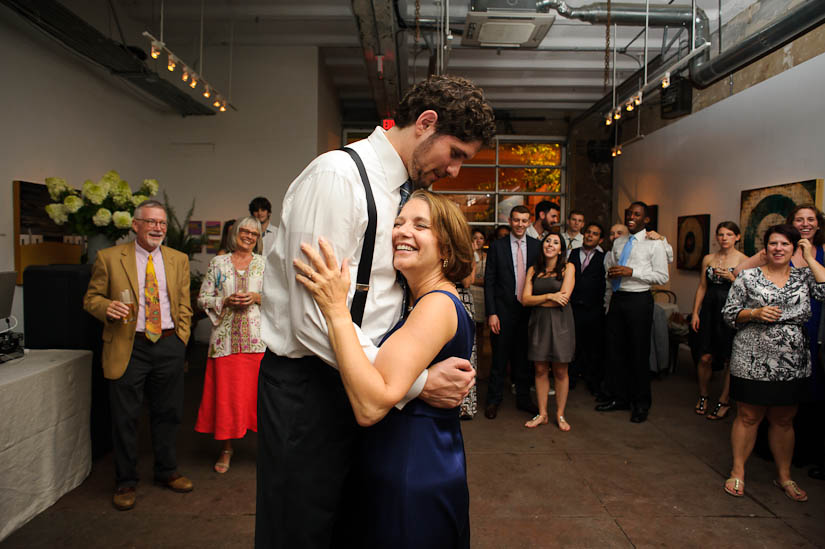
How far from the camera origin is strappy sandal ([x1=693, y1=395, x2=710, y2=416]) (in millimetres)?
4664

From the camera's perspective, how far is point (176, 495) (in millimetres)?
3029

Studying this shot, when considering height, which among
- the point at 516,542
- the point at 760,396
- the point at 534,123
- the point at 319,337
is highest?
the point at 534,123

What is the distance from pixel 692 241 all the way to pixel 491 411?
15.3 ft

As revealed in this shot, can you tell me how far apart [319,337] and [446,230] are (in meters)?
0.47

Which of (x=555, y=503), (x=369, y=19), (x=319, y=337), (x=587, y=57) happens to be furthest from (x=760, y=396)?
(x=587, y=57)

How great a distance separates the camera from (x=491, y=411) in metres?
4.53

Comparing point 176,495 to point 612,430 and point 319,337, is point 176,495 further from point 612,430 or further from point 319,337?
point 612,430

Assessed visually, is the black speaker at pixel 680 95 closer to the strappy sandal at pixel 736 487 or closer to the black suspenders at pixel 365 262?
the strappy sandal at pixel 736 487

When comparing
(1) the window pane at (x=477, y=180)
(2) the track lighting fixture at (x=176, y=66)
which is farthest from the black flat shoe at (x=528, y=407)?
(1) the window pane at (x=477, y=180)

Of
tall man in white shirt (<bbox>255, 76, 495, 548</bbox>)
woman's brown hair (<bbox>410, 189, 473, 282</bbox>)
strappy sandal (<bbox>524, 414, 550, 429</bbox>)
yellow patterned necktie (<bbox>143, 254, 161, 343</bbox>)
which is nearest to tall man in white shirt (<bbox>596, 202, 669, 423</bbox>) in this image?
strappy sandal (<bbox>524, 414, 550, 429</bbox>)

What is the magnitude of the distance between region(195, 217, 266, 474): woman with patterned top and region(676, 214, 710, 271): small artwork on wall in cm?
624

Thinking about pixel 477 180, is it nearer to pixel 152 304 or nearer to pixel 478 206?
pixel 478 206

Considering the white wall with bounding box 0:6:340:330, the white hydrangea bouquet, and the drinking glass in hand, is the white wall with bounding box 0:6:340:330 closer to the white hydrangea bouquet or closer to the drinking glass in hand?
the white hydrangea bouquet

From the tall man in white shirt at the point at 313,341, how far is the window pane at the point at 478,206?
393 inches
